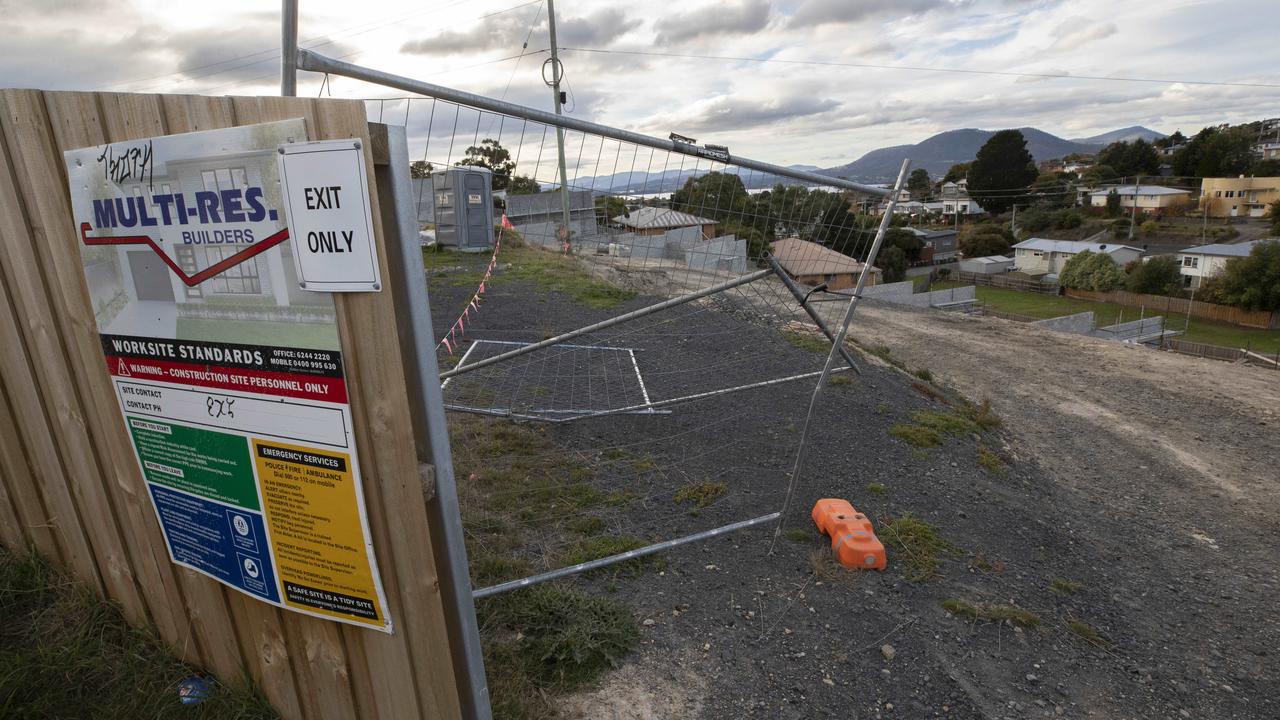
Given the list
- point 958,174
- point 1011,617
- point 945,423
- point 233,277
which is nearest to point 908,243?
point 945,423

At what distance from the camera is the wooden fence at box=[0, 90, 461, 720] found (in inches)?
62.4

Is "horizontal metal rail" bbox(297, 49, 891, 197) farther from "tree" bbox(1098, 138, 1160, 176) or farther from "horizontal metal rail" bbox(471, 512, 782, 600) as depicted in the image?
"tree" bbox(1098, 138, 1160, 176)

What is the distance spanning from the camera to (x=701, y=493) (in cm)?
469

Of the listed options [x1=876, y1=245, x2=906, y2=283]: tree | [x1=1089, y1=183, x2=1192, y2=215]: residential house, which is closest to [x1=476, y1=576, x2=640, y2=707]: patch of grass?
[x1=876, y1=245, x2=906, y2=283]: tree

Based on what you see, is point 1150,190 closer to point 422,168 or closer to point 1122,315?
point 1122,315

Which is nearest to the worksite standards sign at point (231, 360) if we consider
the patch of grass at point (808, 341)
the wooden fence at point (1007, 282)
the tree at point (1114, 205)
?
the patch of grass at point (808, 341)

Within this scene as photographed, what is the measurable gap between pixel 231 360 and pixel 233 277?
0.72ft

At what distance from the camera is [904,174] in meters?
3.71

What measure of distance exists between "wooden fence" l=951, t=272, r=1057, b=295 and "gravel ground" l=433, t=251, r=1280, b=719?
38.7 meters

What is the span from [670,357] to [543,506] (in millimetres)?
3965

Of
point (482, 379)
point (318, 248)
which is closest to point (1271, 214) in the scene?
point (482, 379)

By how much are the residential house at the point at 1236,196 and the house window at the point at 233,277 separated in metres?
77.5

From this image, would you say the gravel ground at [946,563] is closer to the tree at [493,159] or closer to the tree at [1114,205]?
the tree at [493,159]

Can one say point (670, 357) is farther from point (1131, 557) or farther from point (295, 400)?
point (295, 400)
